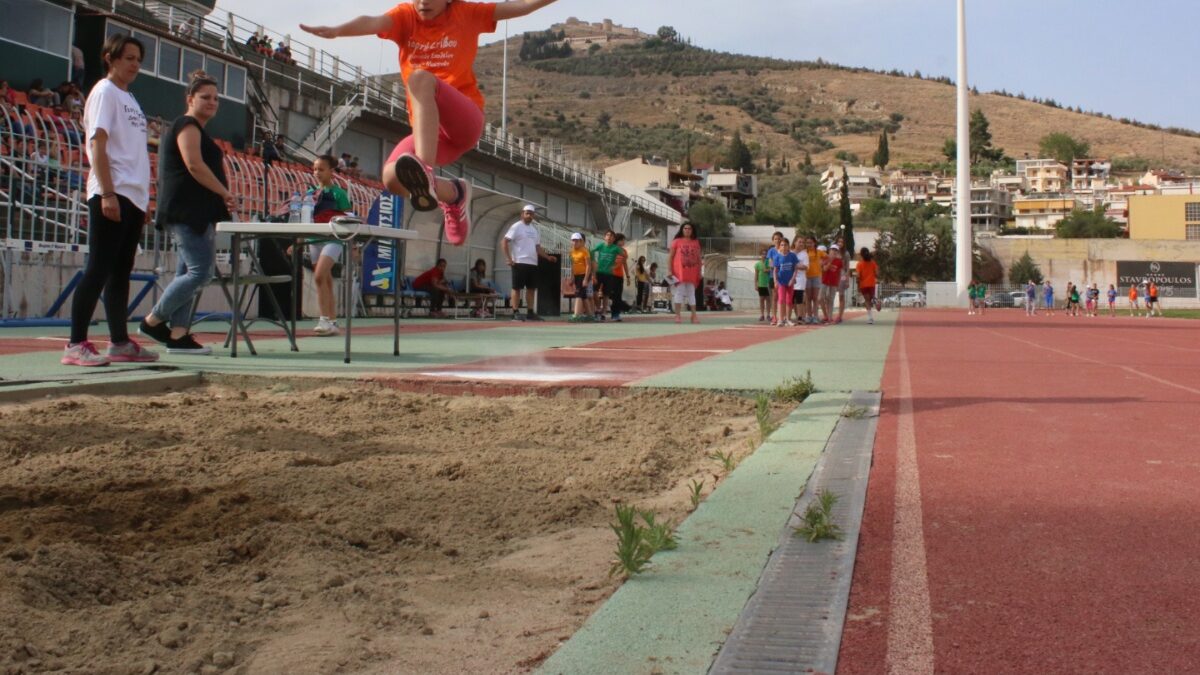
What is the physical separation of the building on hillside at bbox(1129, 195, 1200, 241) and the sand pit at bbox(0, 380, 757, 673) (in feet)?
404

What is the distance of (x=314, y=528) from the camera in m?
3.02

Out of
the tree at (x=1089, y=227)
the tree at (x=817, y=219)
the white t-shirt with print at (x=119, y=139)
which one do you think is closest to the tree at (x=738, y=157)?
the tree at (x=1089, y=227)

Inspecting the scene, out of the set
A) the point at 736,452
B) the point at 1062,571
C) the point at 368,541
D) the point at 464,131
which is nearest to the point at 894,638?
the point at 1062,571

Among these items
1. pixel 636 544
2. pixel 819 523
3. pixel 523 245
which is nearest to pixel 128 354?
pixel 636 544

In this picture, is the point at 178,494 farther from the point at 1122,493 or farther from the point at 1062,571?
the point at 1122,493

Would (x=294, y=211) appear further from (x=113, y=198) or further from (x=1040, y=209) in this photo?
(x=1040, y=209)

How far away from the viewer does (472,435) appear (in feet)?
15.4

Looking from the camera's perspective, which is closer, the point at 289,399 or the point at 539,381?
the point at 289,399

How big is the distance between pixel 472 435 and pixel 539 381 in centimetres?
154

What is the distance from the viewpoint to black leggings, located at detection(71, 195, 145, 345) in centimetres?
664

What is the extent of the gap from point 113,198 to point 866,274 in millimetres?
16790

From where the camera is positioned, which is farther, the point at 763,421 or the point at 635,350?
the point at 635,350

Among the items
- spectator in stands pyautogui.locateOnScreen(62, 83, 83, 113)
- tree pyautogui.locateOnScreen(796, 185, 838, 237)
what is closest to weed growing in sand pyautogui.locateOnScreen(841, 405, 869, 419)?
spectator in stands pyautogui.locateOnScreen(62, 83, 83, 113)

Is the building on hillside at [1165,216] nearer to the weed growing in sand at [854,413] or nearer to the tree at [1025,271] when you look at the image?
the tree at [1025,271]
